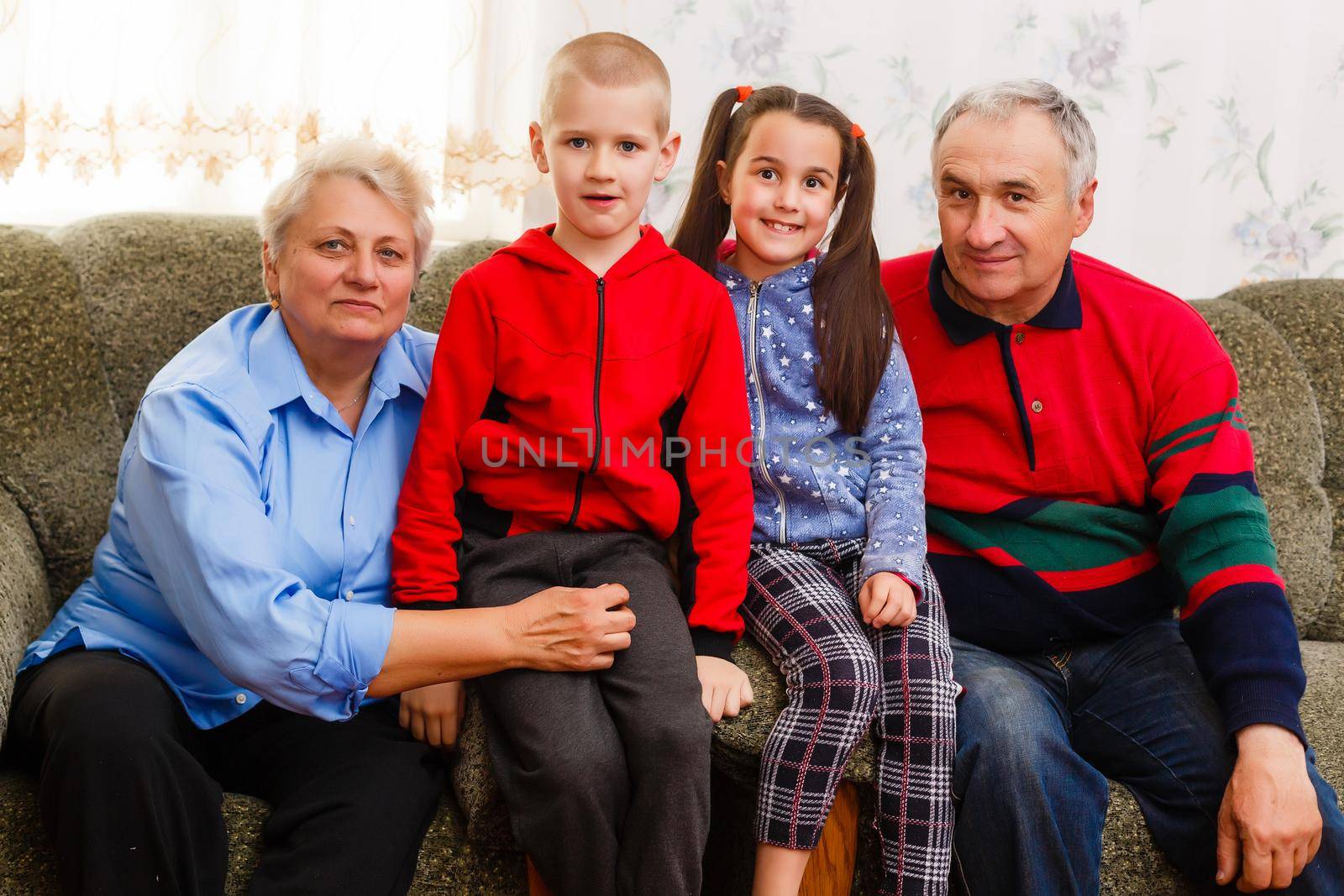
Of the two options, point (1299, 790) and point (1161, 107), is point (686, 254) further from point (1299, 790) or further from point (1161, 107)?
point (1161, 107)

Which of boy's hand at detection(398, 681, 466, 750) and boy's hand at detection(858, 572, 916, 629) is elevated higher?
boy's hand at detection(858, 572, 916, 629)

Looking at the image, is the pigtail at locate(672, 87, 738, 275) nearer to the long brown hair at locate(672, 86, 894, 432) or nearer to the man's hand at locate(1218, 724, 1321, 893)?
the long brown hair at locate(672, 86, 894, 432)

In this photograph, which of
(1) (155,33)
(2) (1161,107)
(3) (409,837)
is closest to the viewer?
(3) (409,837)

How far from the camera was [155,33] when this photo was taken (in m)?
2.08

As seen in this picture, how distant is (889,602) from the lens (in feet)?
4.96

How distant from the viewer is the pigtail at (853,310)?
165cm

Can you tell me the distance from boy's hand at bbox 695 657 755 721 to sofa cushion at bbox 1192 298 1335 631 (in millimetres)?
1104

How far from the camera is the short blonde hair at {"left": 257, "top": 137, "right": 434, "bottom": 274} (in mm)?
1493

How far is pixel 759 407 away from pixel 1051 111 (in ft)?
1.98

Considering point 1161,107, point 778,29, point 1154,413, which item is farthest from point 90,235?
point 1161,107

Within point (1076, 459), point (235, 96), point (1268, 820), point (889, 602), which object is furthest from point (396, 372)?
point (1268, 820)

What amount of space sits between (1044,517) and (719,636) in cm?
54

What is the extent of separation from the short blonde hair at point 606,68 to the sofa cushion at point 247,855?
3.09 ft

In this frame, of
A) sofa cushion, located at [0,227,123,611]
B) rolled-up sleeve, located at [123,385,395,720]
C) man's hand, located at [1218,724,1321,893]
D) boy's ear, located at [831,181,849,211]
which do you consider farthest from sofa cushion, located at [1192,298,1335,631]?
sofa cushion, located at [0,227,123,611]
